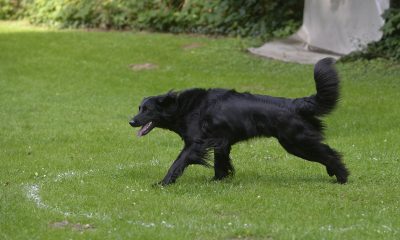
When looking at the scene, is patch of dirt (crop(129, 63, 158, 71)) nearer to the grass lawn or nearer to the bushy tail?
the grass lawn

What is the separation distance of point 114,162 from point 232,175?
2.16 m

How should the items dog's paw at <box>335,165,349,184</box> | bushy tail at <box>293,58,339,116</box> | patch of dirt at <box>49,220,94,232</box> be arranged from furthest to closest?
1. dog's paw at <box>335,165,349,184</box>
2. bushy tail at <box>293,58,339,116</box>
3. patch of dirt at <box>49,220,94,232</box>

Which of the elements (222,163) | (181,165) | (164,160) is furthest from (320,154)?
(164,160)

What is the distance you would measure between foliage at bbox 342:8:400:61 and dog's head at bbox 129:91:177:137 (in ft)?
38.0

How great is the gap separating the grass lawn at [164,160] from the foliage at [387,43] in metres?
0.53

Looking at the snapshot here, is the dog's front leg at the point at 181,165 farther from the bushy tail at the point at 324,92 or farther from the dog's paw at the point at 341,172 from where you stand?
the dog's paw at the point at 341,172

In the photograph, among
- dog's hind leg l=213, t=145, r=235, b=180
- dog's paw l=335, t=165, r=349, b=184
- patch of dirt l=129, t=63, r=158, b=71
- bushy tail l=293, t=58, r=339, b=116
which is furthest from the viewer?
patch of dirt l=129, t=63, r=158, b=71

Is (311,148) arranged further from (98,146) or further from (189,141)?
(98,146)

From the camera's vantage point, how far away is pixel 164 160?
11.2 m

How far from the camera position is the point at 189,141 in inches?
367

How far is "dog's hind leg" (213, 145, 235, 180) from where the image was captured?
948cm

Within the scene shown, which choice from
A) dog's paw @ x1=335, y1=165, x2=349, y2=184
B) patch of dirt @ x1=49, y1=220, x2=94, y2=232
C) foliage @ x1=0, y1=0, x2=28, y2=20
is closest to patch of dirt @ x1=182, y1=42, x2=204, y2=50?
foliage @ x1=0, y1=0, x2=28, y2=20

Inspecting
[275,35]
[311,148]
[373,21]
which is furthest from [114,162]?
[275,35]

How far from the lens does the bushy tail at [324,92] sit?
9093 mm
